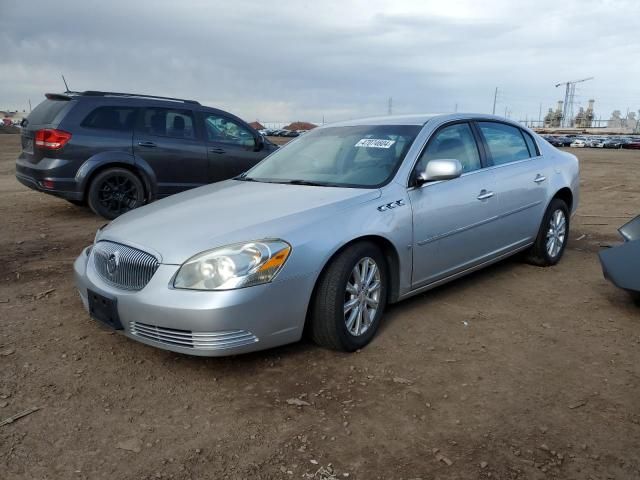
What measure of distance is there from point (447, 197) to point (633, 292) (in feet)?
4.82

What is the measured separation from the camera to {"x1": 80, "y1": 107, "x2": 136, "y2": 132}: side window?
24.7 feet

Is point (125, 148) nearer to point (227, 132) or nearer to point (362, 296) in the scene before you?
point (227, 132)

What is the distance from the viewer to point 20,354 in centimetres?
353

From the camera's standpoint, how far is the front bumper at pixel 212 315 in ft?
9.71

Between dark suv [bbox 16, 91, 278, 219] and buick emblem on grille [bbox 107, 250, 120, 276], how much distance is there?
4.45 meters

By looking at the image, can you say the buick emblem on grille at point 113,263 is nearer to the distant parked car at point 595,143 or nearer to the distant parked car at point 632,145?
the distant parked car at point 632,145

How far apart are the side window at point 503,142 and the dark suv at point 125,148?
443 centimetres

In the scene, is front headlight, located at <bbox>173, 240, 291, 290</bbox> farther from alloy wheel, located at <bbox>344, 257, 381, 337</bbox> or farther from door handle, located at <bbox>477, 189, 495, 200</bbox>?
door handle, located at <bbox>477, 189, 495, 200</bbox>

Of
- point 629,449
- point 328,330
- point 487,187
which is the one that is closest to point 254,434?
point 328,330

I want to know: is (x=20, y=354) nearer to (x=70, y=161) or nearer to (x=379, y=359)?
(x=379, y=359)

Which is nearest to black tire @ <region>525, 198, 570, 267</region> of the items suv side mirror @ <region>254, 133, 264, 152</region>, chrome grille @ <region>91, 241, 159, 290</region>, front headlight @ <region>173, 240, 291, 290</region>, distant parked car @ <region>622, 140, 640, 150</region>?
front headlight @ <region>173, 240, 291, 290</region>

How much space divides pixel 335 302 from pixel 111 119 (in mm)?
5636

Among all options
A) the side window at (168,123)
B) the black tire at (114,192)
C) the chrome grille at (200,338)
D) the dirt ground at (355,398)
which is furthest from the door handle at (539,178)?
the black tire at (114,192)

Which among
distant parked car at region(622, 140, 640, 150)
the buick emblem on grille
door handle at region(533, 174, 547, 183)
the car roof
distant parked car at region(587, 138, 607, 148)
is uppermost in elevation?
the car roof
